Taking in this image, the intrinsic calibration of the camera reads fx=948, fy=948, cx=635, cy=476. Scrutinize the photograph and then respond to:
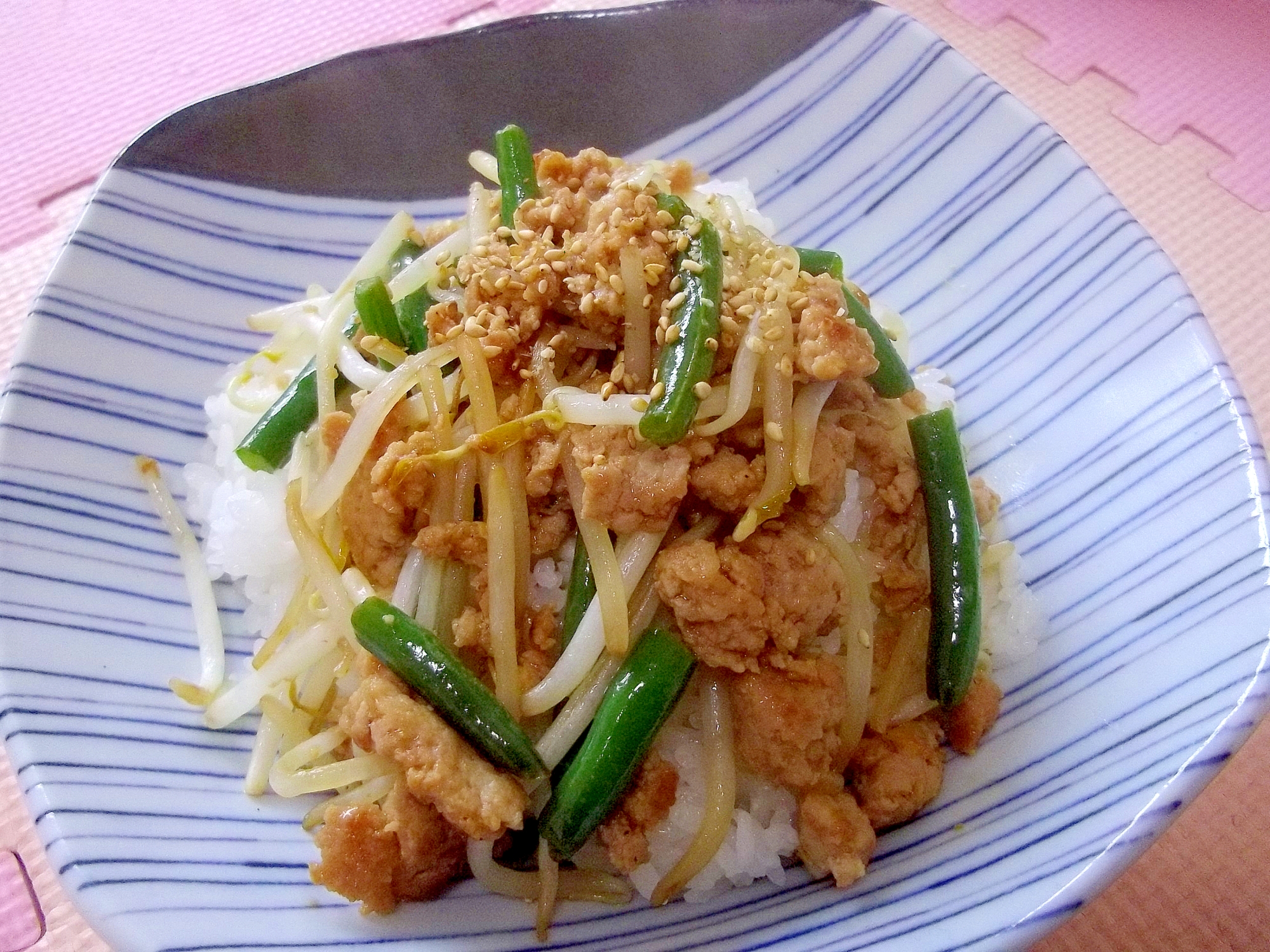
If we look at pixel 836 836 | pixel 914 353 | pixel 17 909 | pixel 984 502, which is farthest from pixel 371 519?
pixel 914 353

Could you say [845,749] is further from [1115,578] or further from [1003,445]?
[1003,445]

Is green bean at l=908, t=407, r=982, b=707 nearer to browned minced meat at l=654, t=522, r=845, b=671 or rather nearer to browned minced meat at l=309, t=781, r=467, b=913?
browned minced meat at l=654, t=522, r=845, b=671

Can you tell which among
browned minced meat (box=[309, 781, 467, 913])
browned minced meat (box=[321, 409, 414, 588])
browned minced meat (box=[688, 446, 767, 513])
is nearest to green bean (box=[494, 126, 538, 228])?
browned minced meat (box=[321, 409, 414, 588])

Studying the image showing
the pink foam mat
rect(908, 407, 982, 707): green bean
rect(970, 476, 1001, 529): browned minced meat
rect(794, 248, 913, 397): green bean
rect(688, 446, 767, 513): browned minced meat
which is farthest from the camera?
the pink foam mat

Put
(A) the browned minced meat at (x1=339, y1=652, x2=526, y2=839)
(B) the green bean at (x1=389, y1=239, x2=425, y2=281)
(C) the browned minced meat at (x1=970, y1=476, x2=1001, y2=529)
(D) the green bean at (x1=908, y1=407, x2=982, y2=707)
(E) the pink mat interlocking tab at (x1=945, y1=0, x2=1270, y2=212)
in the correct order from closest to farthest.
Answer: (A) the browned minced meat at (x1=339, y1=652, x2=526, y2=839), (D) the green bean at (x1=908, y1=407, x2=982, y2=707), (C) the browned minced meat at (x1=970, y1=476, x2=1001, y2=529), (B) the green bean at (x1=389, y1=239, x2=425, y2=281), (E) the pink mat interlocking tab at (x1=945, y1=0, x2=1270, y2=212)

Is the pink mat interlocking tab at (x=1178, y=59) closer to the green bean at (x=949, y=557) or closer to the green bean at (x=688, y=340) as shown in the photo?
the green bean at (x=949, y=557)

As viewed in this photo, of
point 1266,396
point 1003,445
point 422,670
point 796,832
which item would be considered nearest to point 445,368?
point 422,670
